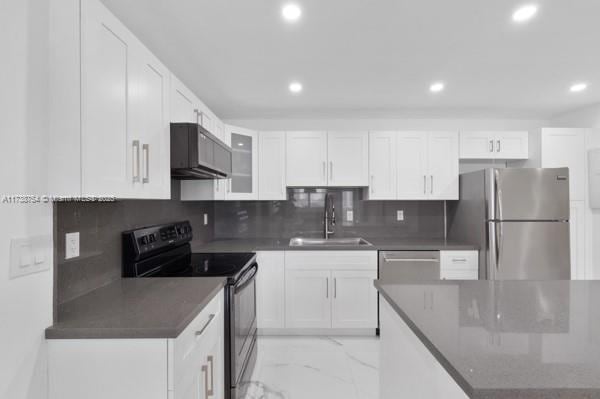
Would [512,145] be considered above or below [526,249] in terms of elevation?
above

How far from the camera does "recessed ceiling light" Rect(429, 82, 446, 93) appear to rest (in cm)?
264

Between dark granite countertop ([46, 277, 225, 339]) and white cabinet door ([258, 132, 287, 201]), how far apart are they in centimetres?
162

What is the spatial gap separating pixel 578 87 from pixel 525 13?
5.47ft

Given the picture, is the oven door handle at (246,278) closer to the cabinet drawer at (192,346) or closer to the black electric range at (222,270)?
the black electric range at (222,270)

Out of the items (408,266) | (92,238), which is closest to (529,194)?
(408,266)

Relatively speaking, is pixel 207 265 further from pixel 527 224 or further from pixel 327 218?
pixel 527 224

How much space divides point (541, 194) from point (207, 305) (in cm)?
297

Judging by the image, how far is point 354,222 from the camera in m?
3.48

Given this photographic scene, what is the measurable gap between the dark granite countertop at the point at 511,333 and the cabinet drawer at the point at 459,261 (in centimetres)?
145

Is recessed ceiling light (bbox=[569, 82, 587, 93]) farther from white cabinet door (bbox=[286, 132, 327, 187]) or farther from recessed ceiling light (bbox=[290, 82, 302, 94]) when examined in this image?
recessed ceiling light (bbox=[290, 82, 302, 94])

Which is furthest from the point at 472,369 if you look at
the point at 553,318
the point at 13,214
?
the point at 13,214

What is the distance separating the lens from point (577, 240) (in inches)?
117

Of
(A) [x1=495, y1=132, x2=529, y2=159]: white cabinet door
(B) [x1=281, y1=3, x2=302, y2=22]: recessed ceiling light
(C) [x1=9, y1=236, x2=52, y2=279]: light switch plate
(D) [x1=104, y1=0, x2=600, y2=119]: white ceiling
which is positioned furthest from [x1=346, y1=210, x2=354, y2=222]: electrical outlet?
(C) [x1=9, y1=236, x2=52, y2=279]: light switch plate

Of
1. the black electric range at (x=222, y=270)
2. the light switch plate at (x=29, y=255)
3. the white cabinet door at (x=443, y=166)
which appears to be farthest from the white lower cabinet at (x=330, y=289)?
the light switch plate at (x=29, y=255)
